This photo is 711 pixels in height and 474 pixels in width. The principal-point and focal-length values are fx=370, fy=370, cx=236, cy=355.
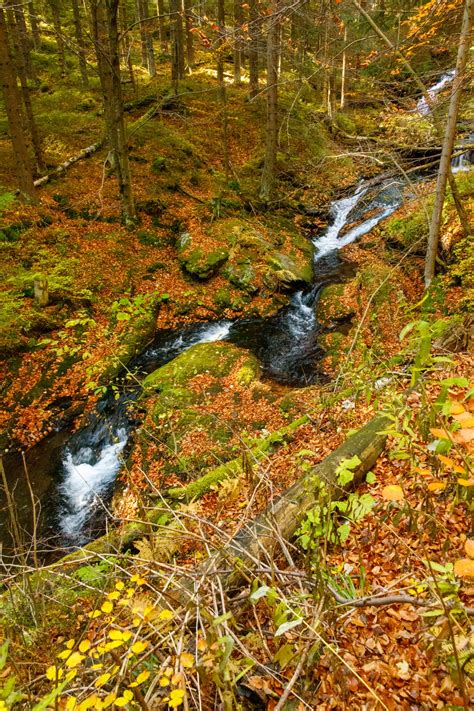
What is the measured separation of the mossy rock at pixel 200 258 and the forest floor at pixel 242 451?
0.29 m

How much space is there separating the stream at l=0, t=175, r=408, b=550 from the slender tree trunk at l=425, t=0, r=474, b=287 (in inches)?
33.5

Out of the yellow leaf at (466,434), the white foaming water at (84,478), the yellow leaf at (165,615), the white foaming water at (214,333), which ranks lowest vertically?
the white foaming water at (84,478)

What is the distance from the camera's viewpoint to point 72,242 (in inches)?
433

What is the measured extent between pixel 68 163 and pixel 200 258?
7358mm

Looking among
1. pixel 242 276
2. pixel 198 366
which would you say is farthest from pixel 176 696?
pixel 242 276

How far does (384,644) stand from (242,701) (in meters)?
0.86

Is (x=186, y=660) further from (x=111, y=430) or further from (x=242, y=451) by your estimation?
→ (x=111, y=430)

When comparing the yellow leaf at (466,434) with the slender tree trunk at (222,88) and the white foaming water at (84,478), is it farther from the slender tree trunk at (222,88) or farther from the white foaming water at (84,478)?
the slender tree trunk at (222,88)

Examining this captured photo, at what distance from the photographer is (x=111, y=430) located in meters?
7.38

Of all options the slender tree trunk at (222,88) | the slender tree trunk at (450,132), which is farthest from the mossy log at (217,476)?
the slender tree trunk at (222,88)

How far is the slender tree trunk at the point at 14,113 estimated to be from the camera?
9586 mm

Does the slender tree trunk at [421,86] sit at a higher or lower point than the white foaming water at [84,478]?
higher

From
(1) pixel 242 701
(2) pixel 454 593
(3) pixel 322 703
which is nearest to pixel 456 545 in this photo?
(2) pixel 454 593

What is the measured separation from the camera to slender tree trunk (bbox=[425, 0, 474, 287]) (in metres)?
5.22
